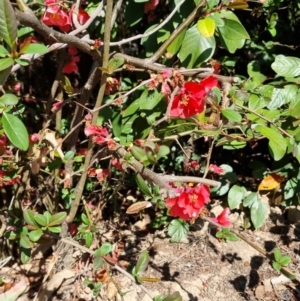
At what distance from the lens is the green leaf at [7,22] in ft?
3.34

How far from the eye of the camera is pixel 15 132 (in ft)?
3.85

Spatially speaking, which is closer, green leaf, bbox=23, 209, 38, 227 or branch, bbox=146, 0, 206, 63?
branch, bbox=146, 0, 206, 63

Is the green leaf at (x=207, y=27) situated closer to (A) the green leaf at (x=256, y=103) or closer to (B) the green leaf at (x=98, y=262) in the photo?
(A) the green leaf at (x=256, y=103)

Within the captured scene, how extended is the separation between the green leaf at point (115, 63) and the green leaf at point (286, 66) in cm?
52

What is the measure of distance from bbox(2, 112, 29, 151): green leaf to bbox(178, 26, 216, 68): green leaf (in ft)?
1.86

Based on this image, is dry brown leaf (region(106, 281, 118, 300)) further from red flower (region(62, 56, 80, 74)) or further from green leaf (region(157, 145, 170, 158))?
green leaf (region(157, 145, 170, 158))

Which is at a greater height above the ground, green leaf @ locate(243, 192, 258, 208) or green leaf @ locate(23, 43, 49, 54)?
green leaf @ locate(23, 43, 49, 54)

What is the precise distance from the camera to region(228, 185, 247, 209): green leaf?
1904 mm

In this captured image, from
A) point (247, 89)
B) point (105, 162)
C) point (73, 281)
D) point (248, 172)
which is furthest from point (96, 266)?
point (248, 172)

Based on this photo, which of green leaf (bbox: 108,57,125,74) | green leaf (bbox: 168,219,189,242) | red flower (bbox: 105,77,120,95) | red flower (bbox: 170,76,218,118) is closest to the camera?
red flower (bbox: 170,76,218,118)

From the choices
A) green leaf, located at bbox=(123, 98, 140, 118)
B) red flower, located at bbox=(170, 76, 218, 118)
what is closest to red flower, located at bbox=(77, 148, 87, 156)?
green leaf, located at bbox=(123, 98, 140, 118)

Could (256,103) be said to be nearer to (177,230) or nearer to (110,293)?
(177,230)

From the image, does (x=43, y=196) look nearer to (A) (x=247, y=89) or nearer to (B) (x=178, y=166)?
(B) (x=178, y=166)

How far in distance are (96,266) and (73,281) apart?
496 mm
